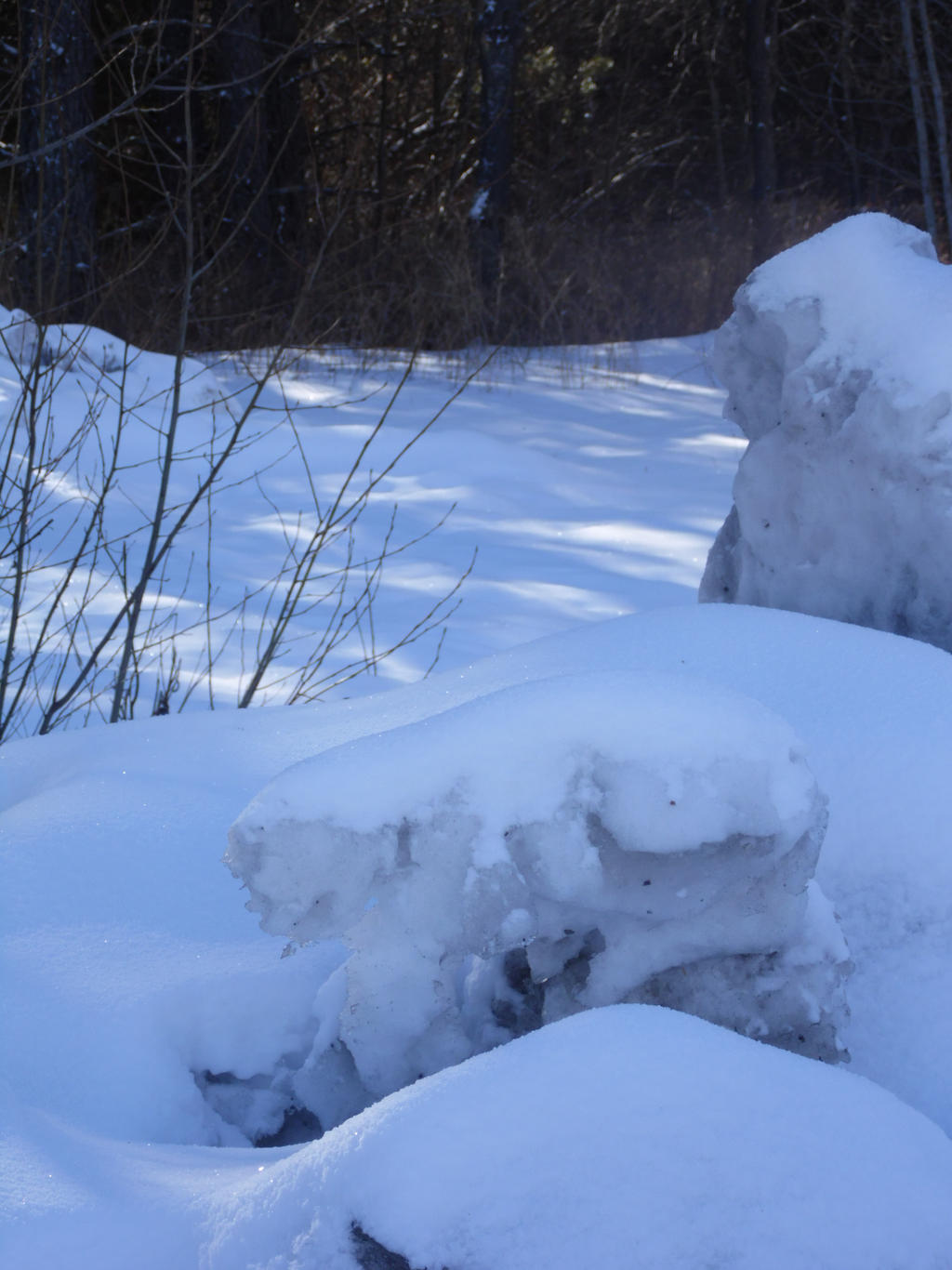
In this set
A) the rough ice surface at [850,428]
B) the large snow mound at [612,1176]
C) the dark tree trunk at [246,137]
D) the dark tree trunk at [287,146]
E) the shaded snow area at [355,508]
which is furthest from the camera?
the dark tree trunk at [287,146]

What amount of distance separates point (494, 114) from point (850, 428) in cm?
776

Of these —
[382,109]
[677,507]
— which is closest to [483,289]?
[382,109]

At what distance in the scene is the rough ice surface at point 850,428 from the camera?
2213 mm

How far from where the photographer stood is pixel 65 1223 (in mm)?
1042

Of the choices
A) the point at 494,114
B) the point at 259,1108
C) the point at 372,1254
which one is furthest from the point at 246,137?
the point at 372,1254

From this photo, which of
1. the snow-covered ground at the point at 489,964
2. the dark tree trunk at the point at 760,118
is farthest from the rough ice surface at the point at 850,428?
the dark tree trunk at the point at 760,118

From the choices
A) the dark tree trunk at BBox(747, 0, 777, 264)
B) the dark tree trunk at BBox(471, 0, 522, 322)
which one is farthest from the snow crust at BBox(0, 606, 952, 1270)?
the dark tree trunk at BBox(747, 0, 777, 264)

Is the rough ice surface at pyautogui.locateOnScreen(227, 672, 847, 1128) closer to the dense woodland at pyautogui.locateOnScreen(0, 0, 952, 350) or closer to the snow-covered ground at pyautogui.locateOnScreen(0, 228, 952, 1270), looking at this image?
the snow-covered ground at pyautogui.locateOnScreen(0, 228, 952, 1270)

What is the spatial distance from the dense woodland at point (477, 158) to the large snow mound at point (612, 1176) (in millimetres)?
4597

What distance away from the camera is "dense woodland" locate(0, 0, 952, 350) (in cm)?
754

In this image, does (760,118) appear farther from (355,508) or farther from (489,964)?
(489,964)

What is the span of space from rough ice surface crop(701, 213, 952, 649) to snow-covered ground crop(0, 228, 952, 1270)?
32 centimetres

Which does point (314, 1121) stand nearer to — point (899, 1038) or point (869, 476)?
point (899, 1038)

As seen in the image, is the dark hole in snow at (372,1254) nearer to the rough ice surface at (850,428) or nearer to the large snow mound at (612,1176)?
the large snow mound at (612,1176)
